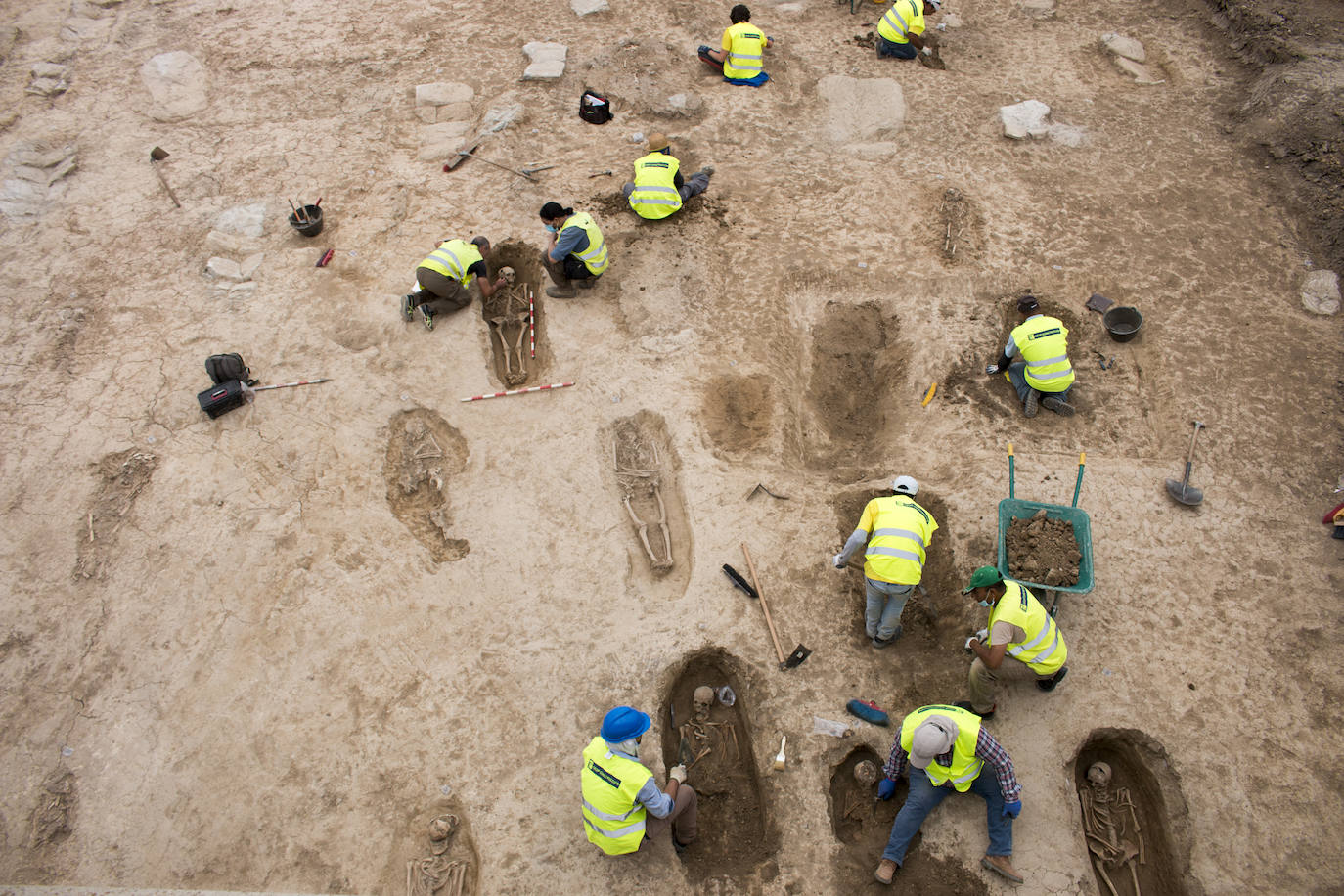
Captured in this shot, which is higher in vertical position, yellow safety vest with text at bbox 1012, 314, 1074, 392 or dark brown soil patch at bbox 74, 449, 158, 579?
yellow safety vest with text at bbox 1012, 314, 1074, 392

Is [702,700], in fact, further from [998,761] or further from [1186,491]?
[1186,491]

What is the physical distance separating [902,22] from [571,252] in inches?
246

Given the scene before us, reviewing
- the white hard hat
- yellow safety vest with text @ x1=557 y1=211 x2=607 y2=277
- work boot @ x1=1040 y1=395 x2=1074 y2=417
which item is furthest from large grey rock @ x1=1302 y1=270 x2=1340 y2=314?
yellow safety vest with text @ x1=557 y1=211 x2=607 y2=277

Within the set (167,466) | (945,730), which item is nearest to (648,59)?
(167,466)

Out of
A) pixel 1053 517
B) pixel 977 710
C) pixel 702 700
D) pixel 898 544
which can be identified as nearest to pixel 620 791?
pixel 702 700

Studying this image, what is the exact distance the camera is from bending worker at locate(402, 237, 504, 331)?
7.39 meters

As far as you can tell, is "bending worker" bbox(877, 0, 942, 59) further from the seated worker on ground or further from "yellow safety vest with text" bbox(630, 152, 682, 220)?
"yellow safety vest with text" bbox(630, 152, 682, 220)

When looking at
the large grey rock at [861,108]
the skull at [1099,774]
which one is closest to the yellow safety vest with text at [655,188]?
the large grey rock at [861,108]

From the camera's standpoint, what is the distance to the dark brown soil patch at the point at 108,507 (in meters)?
6.23

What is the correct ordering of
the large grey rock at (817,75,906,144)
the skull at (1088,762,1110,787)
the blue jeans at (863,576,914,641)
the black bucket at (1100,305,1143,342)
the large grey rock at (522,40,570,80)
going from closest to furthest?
1. the skull at (1088,762,1110,787)
2. the blue jeans at (863,576,914,641)
3. the black bucket at (1100,305,1143,342)
4. the large grey rock at (817,75,906,144)
5. the large grey rock at (522,40,570,80)

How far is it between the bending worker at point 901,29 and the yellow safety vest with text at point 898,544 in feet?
25.7

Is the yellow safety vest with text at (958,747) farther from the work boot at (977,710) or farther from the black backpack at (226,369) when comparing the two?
the black backpack at (226,369)

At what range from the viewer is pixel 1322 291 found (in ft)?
24.9

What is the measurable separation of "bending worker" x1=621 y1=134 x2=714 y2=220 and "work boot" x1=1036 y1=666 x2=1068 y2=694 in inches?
233
